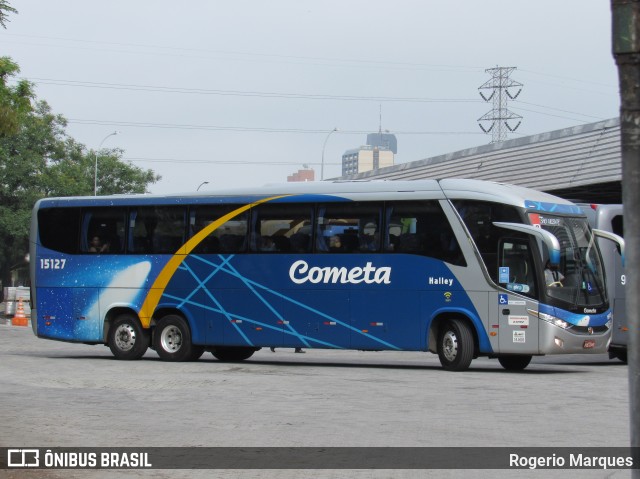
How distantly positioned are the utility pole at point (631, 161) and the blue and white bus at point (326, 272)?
15.0m

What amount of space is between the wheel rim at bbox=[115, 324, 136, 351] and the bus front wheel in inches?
21.7

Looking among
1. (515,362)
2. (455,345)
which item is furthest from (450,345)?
(515,362)

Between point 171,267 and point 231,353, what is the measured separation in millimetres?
2815

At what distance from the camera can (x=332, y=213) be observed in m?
22.4

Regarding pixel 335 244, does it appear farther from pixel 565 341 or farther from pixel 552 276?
pixel 565 341

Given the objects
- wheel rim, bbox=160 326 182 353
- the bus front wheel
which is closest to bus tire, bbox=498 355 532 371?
the bus front wheel

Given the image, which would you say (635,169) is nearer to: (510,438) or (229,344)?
(510,438)

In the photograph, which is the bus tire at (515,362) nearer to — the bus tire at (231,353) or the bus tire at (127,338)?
the bus tire at (231,353)

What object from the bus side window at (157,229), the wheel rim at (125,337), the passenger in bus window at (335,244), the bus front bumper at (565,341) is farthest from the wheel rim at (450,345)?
the wheel rim at (125,337)

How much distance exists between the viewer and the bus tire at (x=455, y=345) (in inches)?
817

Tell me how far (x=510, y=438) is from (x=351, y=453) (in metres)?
1.96

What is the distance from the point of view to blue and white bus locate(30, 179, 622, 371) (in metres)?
20.7

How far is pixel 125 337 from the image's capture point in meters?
24.3

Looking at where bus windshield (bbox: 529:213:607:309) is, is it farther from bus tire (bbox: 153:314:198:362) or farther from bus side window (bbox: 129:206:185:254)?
bus tire (bbox: 153:314:198:362)
